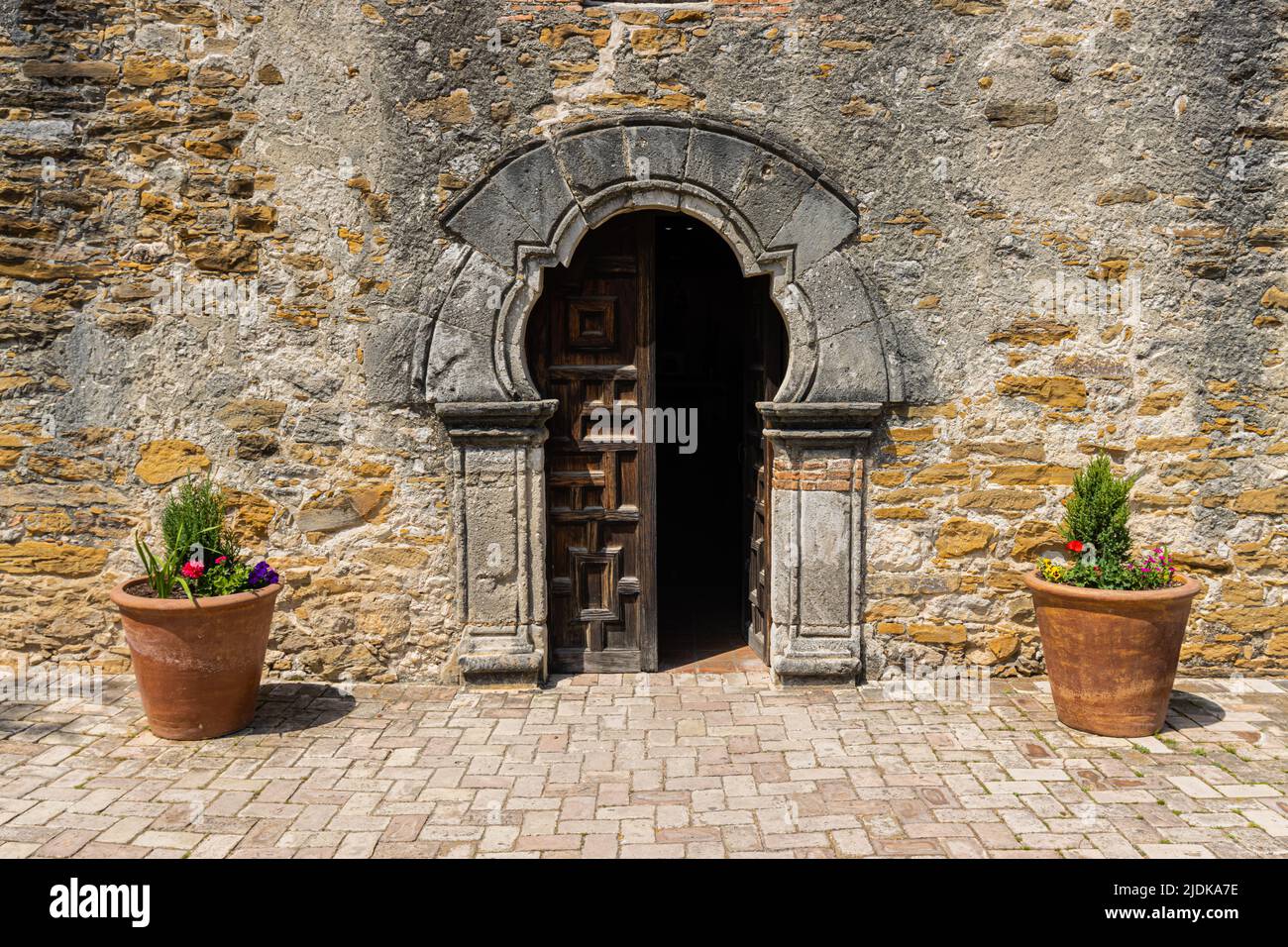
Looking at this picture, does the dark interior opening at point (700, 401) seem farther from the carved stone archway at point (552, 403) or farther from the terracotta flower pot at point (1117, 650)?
the terracotta flower pot at point (1117, 650)

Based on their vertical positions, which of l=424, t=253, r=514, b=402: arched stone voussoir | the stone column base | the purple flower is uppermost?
l=424, t=253, r=514, b=402: arched stone voussoir

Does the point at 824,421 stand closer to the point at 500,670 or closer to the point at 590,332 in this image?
the point at 590,332

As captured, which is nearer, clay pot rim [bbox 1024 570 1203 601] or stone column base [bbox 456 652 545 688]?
clay pot rim [bbox 1024 570 1203 601]

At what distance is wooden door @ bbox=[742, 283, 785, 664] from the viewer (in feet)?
17.4

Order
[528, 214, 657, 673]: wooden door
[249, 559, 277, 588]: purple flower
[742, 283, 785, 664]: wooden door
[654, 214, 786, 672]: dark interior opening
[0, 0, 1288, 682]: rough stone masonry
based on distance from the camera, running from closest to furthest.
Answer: [249, 559, 277, 588]: purple flower, [0, 0, 1288, 682]: rough stone masonry, [528, 214, 657, 673]: wooden door, [742, 283, 785, 664]: wooden door, [654, 214, 786, 672]: dark interior opening

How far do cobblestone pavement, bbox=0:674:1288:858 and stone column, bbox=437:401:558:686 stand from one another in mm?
205

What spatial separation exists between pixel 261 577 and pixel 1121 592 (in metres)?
3.93

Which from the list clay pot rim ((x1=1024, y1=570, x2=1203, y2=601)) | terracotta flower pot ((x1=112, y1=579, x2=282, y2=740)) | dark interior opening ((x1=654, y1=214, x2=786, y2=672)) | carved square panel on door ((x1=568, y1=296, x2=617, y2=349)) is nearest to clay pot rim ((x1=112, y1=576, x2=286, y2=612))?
terracotta flower pot ((x1=112, y1=579, x2=282, y2=740))

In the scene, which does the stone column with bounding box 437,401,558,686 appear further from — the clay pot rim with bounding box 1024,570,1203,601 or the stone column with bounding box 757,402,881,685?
the clay pot rim with bounding box 1024,570,1203,601

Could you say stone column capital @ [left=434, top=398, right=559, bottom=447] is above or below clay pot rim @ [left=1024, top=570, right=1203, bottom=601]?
above

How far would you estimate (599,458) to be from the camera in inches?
209

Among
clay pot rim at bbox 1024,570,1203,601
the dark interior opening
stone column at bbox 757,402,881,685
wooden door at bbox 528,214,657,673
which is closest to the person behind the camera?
clay pot rim at bbox 1024,570,1203,601

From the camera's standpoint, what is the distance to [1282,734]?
14.4 feet

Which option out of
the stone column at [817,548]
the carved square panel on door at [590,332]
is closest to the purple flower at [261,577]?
the carved square panel on door at [590,332]
